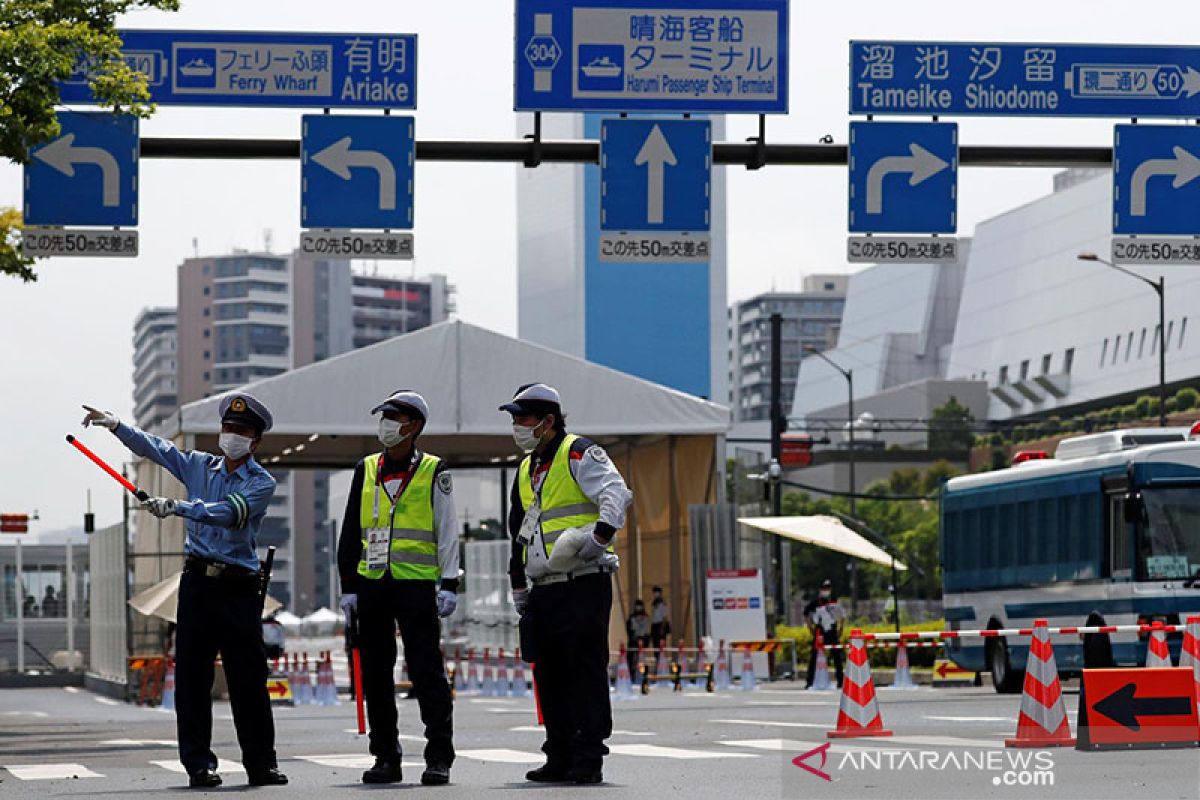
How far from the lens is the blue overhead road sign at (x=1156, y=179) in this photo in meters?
24.7

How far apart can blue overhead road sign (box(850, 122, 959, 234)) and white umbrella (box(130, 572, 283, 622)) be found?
1324 cm

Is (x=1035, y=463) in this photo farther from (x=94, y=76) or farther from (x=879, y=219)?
(x=94, y=76)

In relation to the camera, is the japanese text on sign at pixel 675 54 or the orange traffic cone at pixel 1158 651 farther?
the japanese text on sign at pixel 675 54

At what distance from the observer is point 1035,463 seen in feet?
106

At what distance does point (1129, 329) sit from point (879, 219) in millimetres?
112123

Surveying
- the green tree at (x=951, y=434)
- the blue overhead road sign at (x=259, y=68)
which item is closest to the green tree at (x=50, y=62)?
the blue overhead road sign at (x=259, y=68)

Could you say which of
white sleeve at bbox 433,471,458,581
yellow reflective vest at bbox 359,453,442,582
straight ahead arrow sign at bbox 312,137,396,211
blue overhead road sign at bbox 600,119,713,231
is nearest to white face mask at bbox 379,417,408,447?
yellow reflective vest at bbox 359,453,442,582

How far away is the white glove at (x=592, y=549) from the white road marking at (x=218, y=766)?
354 centimetres

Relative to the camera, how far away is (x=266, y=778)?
506 inches

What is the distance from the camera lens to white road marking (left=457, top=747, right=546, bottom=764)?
52.8ft

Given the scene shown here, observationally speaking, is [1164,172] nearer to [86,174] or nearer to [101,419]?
[86,174]

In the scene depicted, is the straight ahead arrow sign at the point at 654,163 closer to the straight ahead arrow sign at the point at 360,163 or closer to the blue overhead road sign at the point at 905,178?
the blue overhead road sign at the point at 905,178

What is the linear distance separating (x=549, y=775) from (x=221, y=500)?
2.18 metres

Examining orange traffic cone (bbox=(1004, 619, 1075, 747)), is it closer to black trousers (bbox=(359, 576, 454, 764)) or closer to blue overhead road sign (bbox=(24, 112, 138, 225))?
black trousers (bbox=(359, 576, 454, 764))
